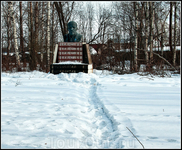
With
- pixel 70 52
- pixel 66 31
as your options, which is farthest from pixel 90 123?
pixel 66 31

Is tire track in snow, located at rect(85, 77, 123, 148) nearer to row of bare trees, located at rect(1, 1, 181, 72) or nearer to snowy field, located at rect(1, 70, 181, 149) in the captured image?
snowy field, located at rect(1, 70, 181, 149)

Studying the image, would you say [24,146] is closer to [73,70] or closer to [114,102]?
[114,102]

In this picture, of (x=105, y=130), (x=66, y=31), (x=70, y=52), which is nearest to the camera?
(x=105, y=130)

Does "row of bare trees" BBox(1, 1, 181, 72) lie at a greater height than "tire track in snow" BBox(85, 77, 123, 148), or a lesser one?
greater

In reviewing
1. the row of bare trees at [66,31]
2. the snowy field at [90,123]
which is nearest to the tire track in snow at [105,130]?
the snowy field at [90,123]

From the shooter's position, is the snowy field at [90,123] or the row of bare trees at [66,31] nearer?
the snowy field at [90,123]

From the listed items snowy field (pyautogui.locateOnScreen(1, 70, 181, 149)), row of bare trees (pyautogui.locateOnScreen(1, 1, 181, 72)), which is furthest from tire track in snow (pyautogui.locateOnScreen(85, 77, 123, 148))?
row of bare trees (pyautogui.locateOnScreen(1, 1, 181, 72))

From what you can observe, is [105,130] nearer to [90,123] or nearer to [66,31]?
[90,123]

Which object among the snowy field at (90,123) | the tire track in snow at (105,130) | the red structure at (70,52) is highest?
the red structure at (70,52)

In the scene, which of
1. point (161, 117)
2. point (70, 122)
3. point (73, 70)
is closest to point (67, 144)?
point (70, 122)

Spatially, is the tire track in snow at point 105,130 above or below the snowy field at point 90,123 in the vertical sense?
below

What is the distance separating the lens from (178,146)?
178 centimetres

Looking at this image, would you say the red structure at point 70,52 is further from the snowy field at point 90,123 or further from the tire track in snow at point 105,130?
the tire track in snow at point 105,130

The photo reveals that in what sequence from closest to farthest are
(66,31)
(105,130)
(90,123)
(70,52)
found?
(105,130) < (90,123) < (70,52) < (66,31)
